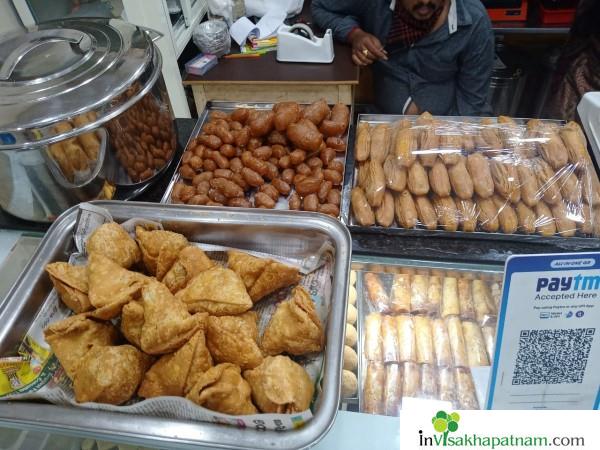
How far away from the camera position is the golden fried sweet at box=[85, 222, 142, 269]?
120 cm

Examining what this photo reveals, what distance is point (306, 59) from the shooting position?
9.86 feet

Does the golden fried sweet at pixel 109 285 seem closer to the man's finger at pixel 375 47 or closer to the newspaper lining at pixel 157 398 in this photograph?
the newspaper lining at pixel 157 398

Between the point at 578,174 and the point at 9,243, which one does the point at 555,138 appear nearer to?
the point at 578,174

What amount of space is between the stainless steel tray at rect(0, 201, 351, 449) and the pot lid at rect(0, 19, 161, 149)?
0.24m

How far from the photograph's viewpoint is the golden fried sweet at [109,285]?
42.7 inches

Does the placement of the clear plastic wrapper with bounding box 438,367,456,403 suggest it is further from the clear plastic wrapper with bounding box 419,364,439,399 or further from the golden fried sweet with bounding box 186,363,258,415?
the golden fried sweet with bounding box 186,363,258,415

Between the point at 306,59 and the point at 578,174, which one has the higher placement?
the point at 578,174

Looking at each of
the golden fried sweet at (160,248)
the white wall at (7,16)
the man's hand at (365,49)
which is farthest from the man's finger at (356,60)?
the golden fried sweet at (160,248)

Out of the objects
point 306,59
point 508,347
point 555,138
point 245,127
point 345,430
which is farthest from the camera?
point 306,59

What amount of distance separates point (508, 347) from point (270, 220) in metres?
0.66

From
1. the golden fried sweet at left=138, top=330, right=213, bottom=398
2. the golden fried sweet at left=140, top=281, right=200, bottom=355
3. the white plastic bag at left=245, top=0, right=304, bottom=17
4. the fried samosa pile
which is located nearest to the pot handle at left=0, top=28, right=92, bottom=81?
the fried samosa pile

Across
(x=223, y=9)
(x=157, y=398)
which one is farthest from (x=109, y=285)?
(x=223, y=9)

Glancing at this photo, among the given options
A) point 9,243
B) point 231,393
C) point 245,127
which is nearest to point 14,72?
point 9,243

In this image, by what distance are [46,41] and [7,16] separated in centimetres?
124
